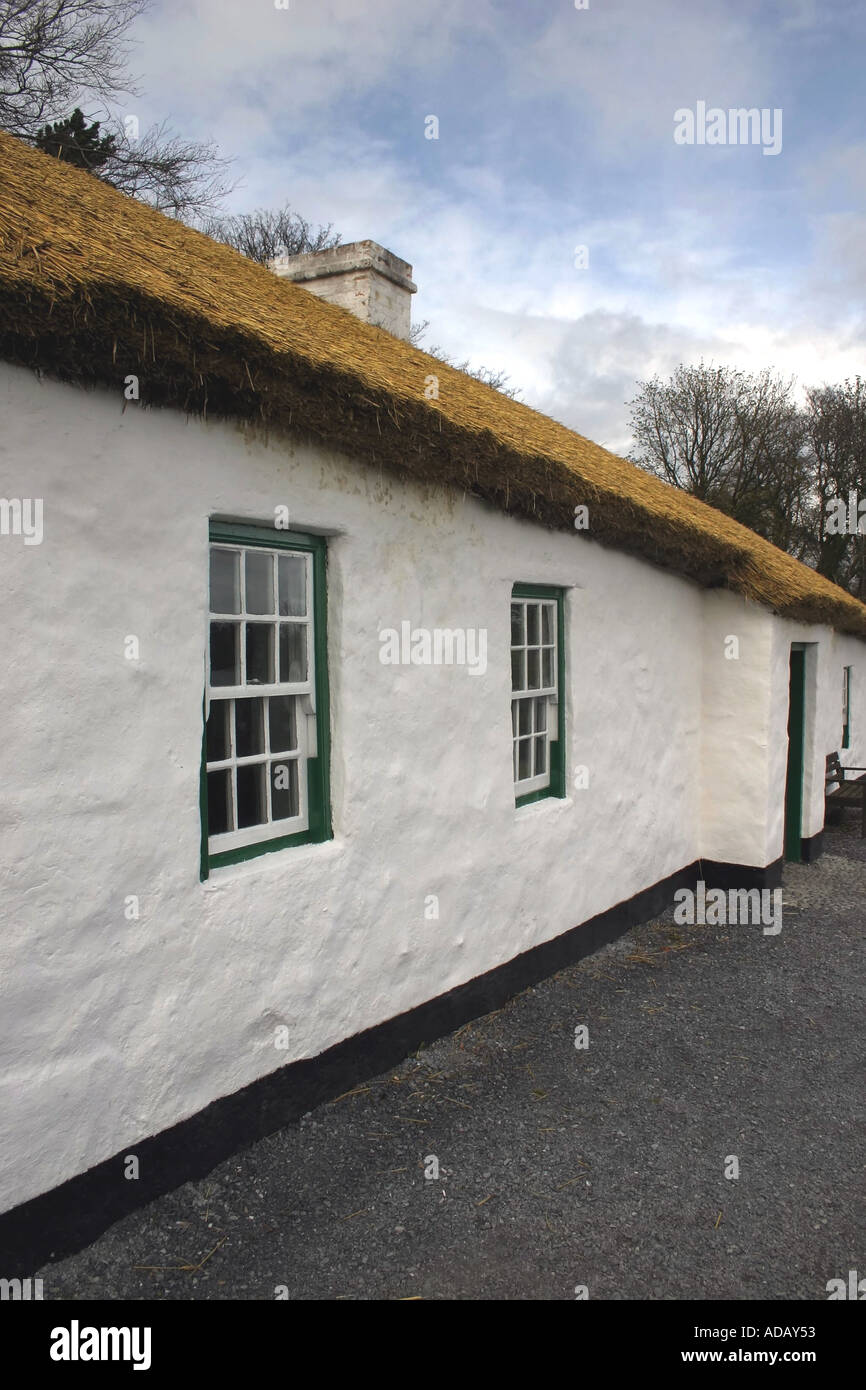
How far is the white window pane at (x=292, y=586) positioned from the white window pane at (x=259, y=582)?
0.22 ft

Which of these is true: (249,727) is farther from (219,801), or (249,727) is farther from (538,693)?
(538,693)

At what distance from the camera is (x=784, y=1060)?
5.24 meters

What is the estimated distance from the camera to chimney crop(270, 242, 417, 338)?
9188 millimetres

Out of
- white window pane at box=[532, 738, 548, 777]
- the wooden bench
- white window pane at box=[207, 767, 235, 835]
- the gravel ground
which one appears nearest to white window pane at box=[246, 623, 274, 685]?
white window pane at box=[207, 767, 235, 835]

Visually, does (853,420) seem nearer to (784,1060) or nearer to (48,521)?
(784,1060)

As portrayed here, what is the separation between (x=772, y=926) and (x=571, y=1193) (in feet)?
15.6

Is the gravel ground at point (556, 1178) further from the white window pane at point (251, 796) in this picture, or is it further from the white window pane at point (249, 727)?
the white window pane at point (249, 727)

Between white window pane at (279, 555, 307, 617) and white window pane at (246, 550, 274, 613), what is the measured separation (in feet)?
0.22

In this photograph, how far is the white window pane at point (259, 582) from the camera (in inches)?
161

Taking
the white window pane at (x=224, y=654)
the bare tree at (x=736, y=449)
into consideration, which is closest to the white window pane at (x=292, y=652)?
the white window pane at (x=224, y=654)

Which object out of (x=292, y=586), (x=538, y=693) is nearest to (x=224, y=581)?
(x=292, y=586)

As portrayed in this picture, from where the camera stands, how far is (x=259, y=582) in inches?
163

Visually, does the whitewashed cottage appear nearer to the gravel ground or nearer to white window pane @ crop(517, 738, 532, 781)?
white window pane @ crop(517, 738, 532, 781)

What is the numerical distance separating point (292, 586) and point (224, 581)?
0.44 m
